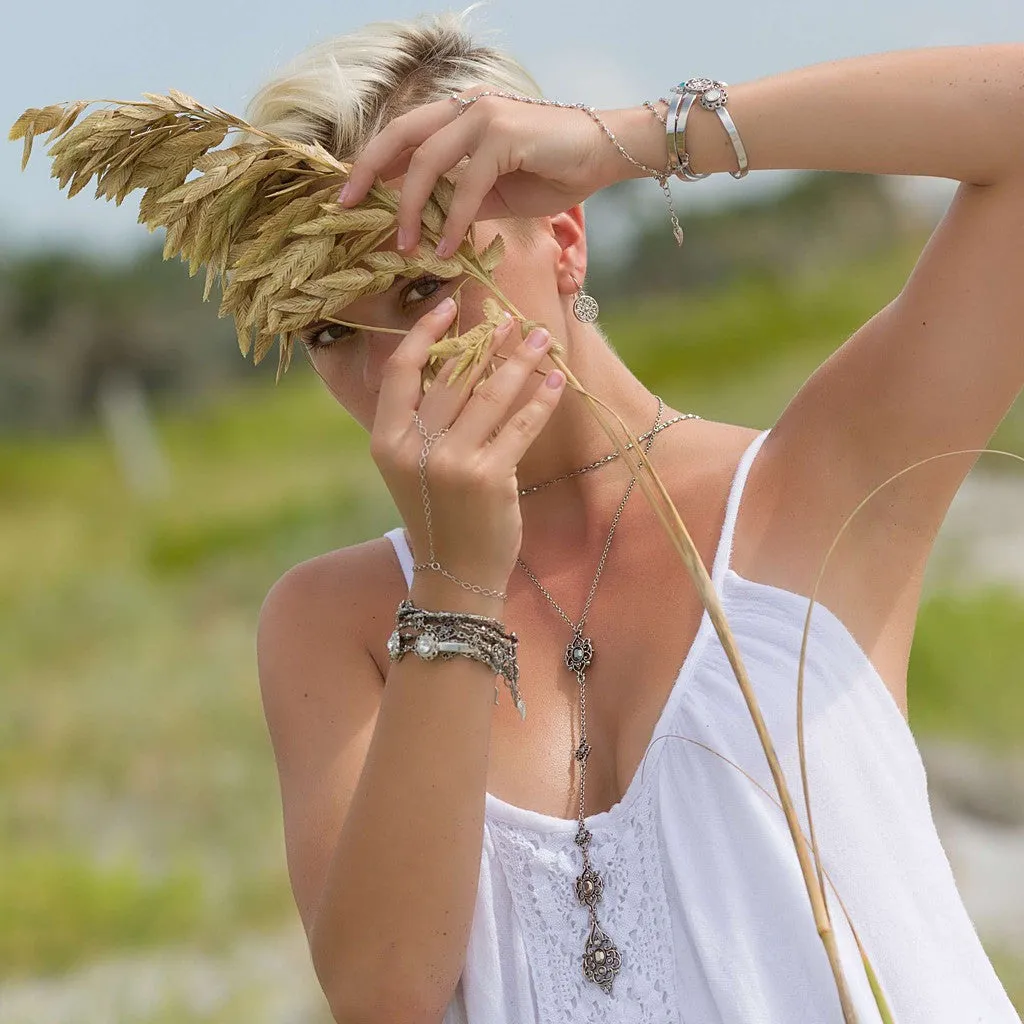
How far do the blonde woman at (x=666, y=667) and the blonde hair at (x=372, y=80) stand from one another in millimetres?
11

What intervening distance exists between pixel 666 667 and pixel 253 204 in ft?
2.94

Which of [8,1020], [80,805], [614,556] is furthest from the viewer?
[80,805]

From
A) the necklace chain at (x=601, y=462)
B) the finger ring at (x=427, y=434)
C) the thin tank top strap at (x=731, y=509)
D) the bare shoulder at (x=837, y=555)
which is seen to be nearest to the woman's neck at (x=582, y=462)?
the necklace chain at (x=601, y=462)

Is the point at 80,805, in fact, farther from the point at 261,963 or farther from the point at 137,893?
the point at 261,963

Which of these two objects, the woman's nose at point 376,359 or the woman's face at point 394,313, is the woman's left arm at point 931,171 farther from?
the woman's nose at point 376,359

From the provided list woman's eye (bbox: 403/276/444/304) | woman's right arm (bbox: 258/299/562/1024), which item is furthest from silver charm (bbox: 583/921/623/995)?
woman's eye (bbox: 403/276/444/304)

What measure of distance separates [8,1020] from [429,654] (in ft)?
16.7

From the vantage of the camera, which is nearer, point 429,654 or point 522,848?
point 429,654

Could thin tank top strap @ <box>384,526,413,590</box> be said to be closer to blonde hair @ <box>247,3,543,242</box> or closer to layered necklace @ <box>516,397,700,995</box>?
layered necklace @ <box>516,397,700,995</box>

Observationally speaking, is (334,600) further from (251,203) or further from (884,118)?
(884,118)

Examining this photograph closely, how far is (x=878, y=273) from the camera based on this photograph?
1678cm

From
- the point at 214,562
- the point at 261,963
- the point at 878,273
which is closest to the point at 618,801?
the point at 261,963

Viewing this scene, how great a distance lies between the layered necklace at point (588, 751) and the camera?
1.81 metres

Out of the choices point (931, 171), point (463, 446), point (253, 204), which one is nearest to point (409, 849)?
point (463, 446)
